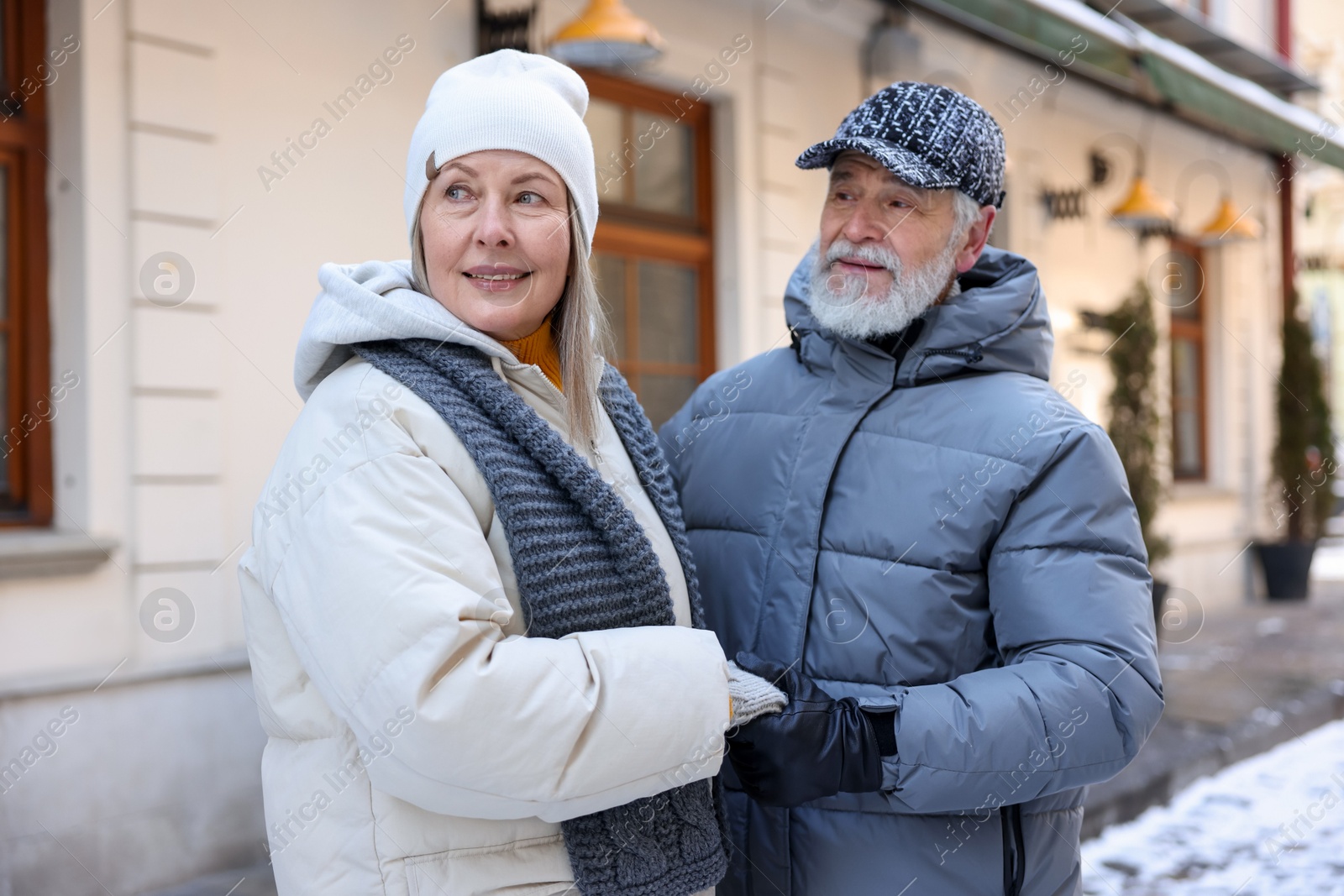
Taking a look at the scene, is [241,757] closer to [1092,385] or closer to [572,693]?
[572,693]

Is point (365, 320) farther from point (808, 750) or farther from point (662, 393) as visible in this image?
point (662, 393)

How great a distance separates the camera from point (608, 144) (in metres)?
4.93

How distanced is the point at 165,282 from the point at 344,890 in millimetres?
2685

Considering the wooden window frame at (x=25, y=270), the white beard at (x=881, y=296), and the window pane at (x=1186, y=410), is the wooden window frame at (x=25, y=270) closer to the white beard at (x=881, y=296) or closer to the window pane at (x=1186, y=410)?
the white beard at (x=881, y=296)

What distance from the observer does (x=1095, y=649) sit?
4.84ft

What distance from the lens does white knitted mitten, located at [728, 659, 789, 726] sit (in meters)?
1.35

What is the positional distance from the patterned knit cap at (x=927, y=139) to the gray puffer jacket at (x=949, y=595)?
16cm

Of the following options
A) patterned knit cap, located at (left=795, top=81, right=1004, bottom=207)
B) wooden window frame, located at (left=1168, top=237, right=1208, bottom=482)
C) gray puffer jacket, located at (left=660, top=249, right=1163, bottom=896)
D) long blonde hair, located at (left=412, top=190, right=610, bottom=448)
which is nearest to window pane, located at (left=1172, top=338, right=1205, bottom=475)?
wooden window frame, located at (left=1168, top=237, right=1208, bottom=482)

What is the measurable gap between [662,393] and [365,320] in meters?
4.07

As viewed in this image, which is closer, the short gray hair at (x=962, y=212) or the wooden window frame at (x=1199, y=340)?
the short gray hair at (x=962, y=212)

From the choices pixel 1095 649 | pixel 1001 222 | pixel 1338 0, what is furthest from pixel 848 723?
pixel 1338 0

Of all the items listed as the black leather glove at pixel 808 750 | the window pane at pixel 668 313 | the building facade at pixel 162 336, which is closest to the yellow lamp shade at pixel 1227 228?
the building facade at pixel 162 336

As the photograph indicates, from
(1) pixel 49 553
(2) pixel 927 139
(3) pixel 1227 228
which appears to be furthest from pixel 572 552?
(3) pixel 1227 228

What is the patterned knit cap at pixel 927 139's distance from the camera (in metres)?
1.72
